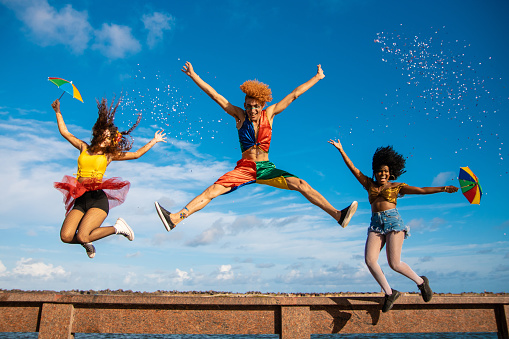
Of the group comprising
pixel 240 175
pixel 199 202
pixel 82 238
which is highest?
pixel 240 175

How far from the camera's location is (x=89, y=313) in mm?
4613

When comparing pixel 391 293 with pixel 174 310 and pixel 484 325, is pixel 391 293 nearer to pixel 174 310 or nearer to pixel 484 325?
pixel 484 325

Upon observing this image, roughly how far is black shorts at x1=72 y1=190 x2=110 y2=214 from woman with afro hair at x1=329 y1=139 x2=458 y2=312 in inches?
142

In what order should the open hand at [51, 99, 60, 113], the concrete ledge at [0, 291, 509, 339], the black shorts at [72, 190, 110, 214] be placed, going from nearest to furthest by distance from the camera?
the concrete ledge at [0, 291, 509, 339] → the black shorts at [72, 190, 110, 214] → the open hand at [51, 99, 60, 113]

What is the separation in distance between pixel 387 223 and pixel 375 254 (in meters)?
0.46

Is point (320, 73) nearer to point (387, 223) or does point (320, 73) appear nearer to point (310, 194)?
point (310, 194)

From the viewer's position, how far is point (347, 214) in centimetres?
498

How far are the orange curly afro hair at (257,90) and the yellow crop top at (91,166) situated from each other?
2.45 meters

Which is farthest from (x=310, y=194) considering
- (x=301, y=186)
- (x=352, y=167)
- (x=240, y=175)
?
(x=240, y=175)

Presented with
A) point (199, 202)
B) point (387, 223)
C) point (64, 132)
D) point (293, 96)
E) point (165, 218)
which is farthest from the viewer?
point (64, 132)

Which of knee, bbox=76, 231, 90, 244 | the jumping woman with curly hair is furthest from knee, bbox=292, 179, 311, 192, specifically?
knee, bbox=76, 231, 90, 244

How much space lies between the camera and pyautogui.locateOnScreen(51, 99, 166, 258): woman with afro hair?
5.24m

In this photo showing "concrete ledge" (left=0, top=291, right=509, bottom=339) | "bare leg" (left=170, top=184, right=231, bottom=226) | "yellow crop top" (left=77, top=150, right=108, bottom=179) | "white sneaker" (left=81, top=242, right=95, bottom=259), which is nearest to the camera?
"concrete ledge" (left=0, top=291, right=509, bottom=339)

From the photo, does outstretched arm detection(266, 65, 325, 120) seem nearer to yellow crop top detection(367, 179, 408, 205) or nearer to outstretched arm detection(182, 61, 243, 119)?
outstretched arm detection(182, 61, 243, 119)
